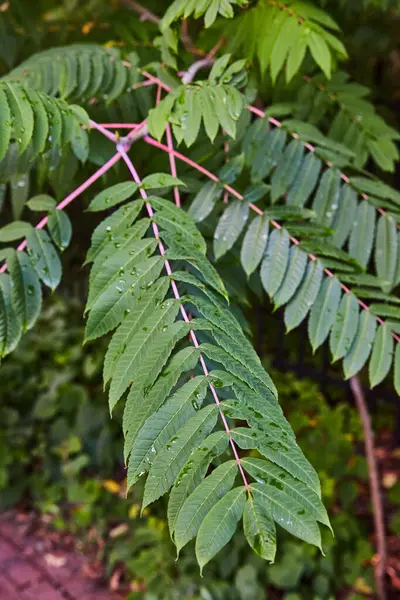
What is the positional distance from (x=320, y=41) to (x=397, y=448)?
2.99 m

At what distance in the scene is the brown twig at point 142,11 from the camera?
2.34 meters

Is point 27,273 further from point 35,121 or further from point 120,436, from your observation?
point 120,436

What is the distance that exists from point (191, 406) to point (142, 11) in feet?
6.22

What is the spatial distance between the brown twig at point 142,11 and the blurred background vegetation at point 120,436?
30 mm

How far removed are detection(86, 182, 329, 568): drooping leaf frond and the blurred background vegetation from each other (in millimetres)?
442

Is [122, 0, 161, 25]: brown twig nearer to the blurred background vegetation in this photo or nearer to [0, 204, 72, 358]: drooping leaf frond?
the blurred background vegetation

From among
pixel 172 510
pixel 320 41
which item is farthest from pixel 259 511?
pixel 320 41

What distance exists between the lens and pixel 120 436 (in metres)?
3.56

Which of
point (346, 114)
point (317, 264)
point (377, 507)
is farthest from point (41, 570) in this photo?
point (346, 114)

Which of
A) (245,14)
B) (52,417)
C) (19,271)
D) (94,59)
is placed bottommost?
(52,417)

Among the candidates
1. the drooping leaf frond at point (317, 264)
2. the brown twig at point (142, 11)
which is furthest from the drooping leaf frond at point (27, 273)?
the brown twig at point (142, 11)

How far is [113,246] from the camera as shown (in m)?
1.29

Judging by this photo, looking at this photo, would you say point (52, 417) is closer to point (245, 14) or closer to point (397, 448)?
point (397, 448)

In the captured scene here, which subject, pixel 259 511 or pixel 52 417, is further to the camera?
pixel 52 417
